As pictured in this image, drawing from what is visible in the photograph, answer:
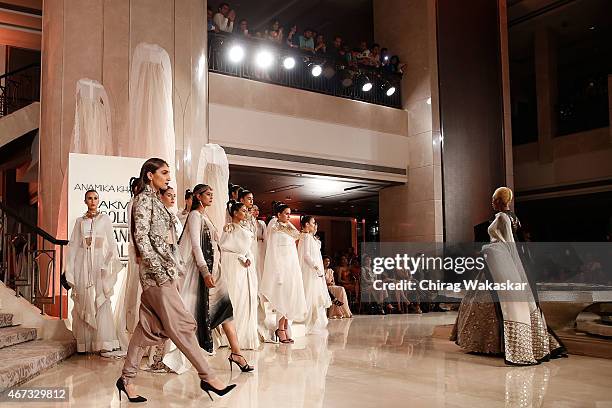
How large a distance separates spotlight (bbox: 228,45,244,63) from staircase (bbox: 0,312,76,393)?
6.84 m

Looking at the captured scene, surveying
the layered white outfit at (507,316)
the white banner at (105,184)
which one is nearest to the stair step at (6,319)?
the white banner at (105,184)

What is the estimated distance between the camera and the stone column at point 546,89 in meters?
15.0

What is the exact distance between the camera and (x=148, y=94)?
6699mm

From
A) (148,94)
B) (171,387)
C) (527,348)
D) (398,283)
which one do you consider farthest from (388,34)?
(171,387)

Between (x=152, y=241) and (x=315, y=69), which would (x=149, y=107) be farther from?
(x=315, y=69)

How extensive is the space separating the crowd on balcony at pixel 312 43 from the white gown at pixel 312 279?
203 inches

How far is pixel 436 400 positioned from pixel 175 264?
69.5 inches

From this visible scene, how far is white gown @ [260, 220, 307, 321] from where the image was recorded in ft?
22.8

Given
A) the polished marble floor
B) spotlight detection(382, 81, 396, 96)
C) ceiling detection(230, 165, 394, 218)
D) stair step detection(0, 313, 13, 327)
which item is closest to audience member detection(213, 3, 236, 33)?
ceiling detection(230, 165, 394, 218)

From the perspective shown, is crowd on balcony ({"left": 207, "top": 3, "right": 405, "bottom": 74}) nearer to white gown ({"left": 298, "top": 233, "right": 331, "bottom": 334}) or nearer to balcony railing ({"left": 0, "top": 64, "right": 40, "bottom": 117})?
balcony railing ({"left": 0, "top": 64, "right": 40, "bottom": 117})

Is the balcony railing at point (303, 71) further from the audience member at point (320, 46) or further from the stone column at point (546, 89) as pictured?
the stone column at point (546, 89)

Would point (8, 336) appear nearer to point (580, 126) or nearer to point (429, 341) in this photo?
point (429, 341)

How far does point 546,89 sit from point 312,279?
32.8 feet

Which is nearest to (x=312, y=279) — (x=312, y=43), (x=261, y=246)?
(x=261, y=246)
